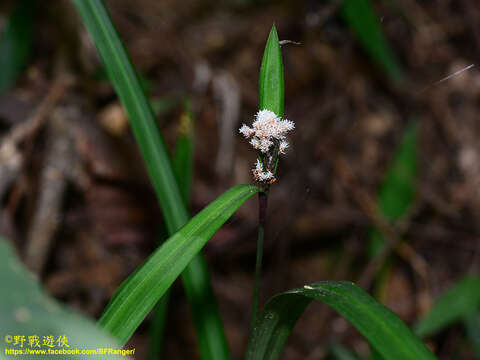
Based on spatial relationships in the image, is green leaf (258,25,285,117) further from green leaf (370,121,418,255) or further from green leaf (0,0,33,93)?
green leaf (0,0,33,93)

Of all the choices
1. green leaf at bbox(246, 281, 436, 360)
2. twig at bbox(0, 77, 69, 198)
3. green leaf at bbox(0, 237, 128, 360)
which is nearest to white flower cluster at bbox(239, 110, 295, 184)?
green leaf at bbox(246, 281, 436, 360)

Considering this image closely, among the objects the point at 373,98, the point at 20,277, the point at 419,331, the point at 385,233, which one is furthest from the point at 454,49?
the point at 20,277

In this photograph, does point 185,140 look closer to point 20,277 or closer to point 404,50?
point 20,277

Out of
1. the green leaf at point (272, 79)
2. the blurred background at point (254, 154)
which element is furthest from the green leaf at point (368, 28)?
the green leaf at point (272, 79)

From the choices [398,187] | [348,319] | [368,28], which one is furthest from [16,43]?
[348,319]

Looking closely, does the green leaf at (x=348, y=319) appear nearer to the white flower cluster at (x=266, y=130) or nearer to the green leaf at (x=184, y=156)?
the white flower cluster at (x=266, y=130)

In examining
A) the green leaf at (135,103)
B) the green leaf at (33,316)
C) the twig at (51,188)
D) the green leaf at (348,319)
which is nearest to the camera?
the green leaf at (33,316)
